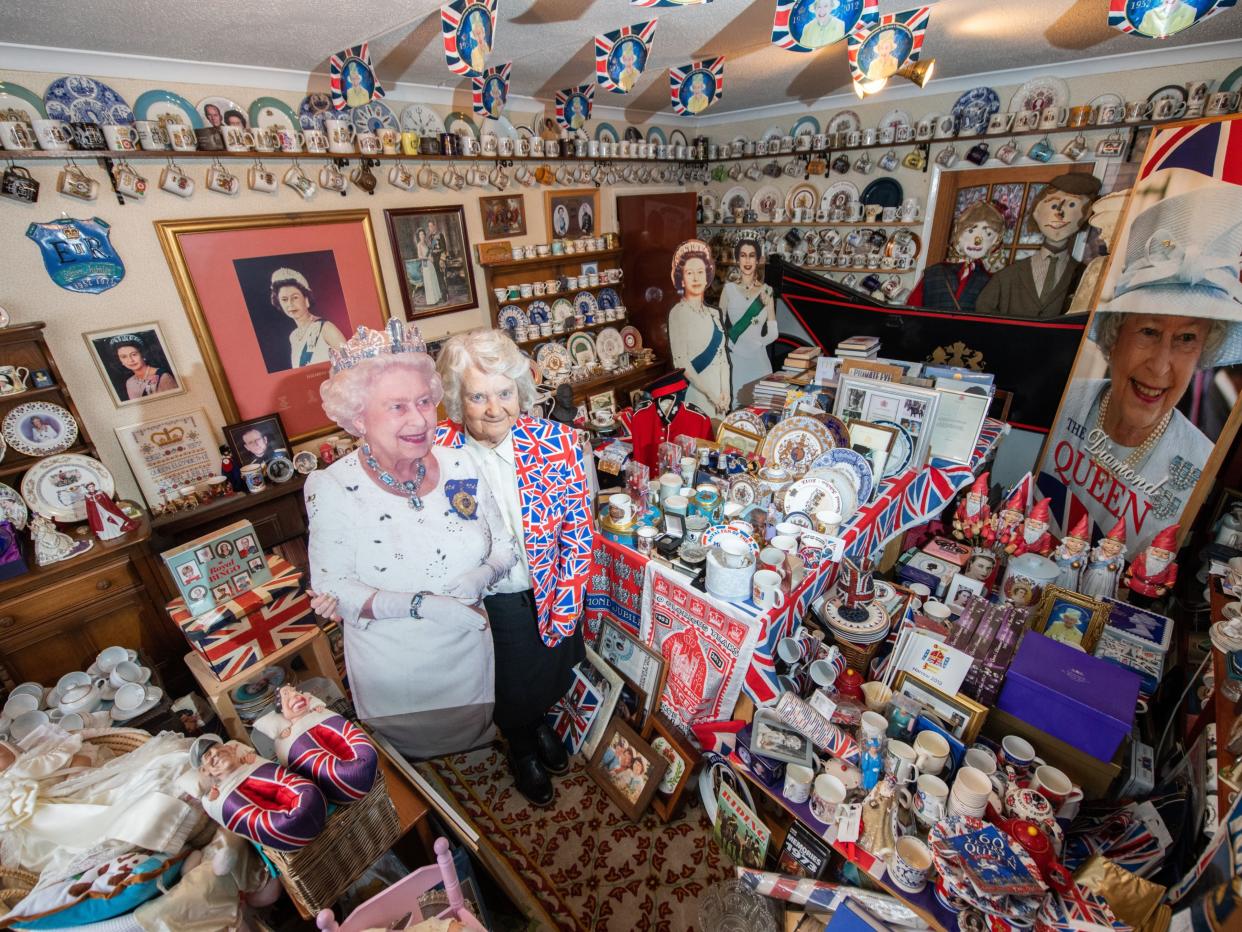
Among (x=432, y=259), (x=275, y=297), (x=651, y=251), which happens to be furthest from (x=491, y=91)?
(x=651, y=251)

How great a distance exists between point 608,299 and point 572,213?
761 millimetres

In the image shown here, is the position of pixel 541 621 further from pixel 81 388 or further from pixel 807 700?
A: pixel 81 388

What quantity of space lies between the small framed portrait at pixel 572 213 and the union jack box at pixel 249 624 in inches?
133

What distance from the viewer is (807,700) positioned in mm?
1857

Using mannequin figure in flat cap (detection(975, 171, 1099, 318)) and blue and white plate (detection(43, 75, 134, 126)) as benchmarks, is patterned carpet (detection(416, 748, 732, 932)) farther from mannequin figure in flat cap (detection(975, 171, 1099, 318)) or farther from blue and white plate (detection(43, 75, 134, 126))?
mannequin figure in flat cap (detection(975, 171, 1099, 318))

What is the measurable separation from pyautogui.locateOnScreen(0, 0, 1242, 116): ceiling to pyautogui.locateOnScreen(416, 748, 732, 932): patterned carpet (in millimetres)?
3082

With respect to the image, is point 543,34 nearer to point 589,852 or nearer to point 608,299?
point 608,299

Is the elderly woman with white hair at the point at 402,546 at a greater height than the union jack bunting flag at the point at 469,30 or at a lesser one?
lesser

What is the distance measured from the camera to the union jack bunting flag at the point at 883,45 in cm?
218

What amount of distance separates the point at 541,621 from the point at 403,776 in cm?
67

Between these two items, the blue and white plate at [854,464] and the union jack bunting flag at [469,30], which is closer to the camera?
the union jack bunting flag at [469,30]

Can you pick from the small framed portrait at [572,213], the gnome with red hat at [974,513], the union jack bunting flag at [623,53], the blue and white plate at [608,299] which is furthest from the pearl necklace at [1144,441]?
the small framed portrait at [572,213]

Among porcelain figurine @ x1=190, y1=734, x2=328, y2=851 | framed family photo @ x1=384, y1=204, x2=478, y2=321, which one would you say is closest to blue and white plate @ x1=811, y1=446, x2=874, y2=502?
porcelain figurine @ x1=190, y1=734, x2=328, y2=851

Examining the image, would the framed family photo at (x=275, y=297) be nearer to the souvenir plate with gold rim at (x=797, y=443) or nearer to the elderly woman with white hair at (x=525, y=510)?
the elderly woman with white hair at (x=525, y=510)
